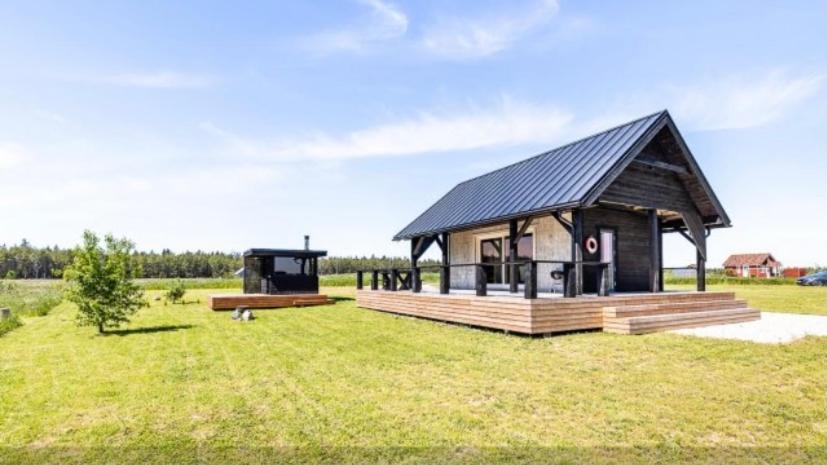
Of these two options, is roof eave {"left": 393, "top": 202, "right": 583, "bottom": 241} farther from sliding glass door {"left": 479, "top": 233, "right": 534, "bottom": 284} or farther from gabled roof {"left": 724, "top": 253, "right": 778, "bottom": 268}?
gabled roof {"left": 724, "top": 253, "right": 778, "bottom": 268}

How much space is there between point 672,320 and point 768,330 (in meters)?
2.11

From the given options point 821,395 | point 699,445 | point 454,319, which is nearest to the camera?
point 699,445

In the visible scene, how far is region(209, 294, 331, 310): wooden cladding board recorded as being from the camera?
20516mm

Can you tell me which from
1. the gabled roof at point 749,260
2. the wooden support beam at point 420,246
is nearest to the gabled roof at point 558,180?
the wooden support beam at point 420,246

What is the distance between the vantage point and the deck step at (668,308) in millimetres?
11327

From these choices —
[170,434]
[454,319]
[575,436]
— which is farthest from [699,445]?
[454,319]

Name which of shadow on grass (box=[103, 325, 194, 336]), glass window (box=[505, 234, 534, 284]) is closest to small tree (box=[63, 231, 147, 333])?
shadow on grass (box=[103, 325, 194, 336])

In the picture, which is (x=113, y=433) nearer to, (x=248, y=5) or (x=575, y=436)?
(x=575, y=436)

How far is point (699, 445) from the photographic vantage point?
14.8 ft

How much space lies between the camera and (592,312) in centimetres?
1137

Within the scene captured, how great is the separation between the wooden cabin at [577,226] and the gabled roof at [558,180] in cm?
5

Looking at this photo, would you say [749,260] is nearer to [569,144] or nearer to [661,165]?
[569,144]

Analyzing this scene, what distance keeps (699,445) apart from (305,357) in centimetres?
Answer: 665

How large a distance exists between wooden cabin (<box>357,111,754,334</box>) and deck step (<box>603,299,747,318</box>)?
0.10 m
